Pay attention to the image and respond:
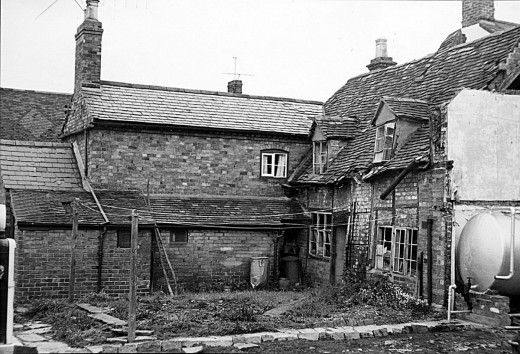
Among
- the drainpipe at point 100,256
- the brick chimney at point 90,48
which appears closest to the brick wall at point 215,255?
the drainpipe at point 100,256

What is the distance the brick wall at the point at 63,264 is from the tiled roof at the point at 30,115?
12.2m

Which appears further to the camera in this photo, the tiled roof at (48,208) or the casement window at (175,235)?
the casement window at (175,235)

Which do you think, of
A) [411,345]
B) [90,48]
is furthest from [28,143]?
[411,345]

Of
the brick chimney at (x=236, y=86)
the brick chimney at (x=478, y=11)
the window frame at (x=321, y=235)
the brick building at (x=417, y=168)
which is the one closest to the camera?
the brick building at (x=417, y=168)

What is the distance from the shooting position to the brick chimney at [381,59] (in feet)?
87.8

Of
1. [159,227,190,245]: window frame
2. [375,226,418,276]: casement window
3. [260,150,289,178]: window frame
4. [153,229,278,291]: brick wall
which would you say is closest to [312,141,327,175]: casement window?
[260,150,289,178]: window frame

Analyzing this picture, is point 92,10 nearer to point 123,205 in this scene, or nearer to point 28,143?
point 28,143

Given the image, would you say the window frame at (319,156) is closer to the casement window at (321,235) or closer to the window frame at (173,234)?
the casement window at (321,235)

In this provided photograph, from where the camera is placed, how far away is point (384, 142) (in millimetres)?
18734

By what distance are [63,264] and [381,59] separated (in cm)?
1520

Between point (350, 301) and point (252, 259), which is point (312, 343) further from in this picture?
point (252, 259)

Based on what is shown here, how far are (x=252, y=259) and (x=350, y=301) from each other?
528cm

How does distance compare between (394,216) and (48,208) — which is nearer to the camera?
(394,216)

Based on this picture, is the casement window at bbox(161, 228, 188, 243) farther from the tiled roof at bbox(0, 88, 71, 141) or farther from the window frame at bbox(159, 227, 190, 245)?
the tiled roof at bbox(0, 88, 71, 141)
